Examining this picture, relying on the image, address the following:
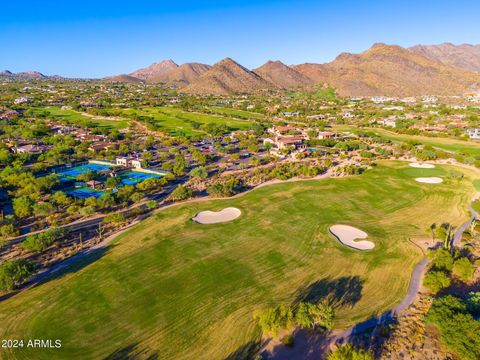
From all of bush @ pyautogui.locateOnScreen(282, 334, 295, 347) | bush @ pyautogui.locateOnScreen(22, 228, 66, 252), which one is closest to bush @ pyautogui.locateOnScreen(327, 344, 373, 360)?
bush @ pyautogui.locateOnScreen(282, 334, 295, 347)

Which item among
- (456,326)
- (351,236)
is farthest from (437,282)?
(351,236)

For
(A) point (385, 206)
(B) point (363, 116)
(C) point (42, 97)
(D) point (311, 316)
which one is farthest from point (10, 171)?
(C) point (42, 97)

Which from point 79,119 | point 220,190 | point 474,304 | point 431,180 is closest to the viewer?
point 474,304

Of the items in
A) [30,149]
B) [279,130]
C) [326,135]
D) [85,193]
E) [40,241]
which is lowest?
[85,193]

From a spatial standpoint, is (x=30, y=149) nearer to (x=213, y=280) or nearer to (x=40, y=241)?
(x=40, y=241)

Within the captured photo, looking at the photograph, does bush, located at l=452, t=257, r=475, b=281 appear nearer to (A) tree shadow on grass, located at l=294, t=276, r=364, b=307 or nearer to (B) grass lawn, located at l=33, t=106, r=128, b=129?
(A) tree shadow on grass, located at l=294, t=276, r=364, b=307
